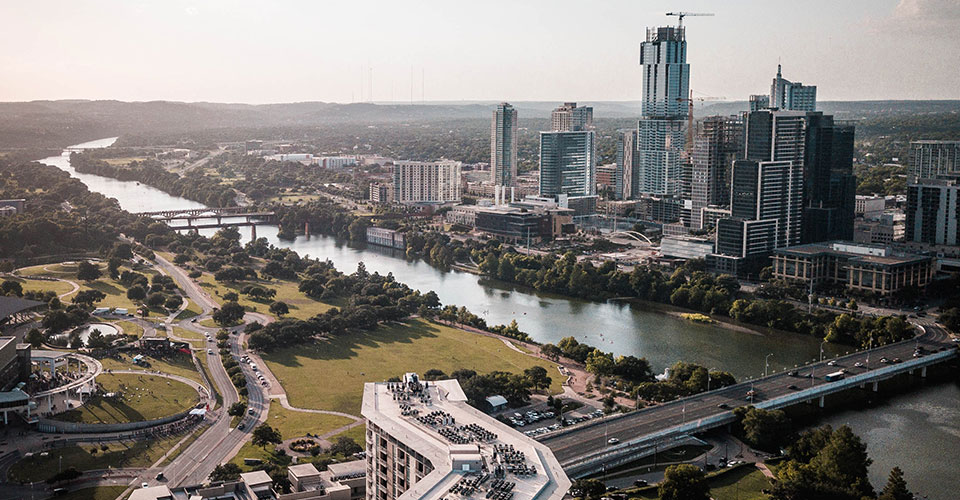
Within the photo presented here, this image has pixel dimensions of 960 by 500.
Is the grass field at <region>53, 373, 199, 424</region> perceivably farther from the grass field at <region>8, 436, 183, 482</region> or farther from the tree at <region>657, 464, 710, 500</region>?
the tree at <region>657, 464, 710, 500</region>

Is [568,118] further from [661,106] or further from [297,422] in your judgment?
[297,422]

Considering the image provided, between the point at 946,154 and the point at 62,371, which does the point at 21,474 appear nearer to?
the point at 62,371

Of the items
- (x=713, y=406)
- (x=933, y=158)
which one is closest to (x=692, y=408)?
(x=713, y=406)

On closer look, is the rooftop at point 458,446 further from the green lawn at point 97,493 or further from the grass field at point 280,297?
the grass field at point 280,297

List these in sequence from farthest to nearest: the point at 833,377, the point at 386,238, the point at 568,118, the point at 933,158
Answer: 1. the point at 568,118
2. the point at 386,238
3. the point at 933,158
4. the point at 833,377

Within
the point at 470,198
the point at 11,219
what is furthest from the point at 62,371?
the point at 470,198

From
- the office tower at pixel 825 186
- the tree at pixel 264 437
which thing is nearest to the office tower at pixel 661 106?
the office tower at pixel 825 186
